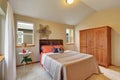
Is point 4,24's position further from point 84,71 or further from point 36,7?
point 84,71

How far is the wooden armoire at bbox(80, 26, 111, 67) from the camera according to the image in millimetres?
3774

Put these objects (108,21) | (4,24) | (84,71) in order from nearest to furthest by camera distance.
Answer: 1. (4,24)
2. (84,71)
3. (108,21)

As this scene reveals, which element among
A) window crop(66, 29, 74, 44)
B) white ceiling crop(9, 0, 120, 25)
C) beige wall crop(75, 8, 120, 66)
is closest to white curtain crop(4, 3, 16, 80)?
white ceiling crop(9, 0, 120, 25)

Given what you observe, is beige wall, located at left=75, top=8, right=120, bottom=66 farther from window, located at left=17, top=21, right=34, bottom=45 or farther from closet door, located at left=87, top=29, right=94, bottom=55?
window, located at left=17, top=21, right=34, bottom=45

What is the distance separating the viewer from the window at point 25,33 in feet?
13.3

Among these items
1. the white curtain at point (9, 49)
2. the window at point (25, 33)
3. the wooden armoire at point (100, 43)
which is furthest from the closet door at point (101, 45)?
the white curtain at point (9, 49)

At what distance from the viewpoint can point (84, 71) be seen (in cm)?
250

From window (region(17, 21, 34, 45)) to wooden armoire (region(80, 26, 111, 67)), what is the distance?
10.3 ft

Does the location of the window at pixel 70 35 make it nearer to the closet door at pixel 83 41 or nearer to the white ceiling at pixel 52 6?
the closet door at pixel 83 41

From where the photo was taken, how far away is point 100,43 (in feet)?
13.1

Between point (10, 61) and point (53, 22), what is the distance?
3509mm

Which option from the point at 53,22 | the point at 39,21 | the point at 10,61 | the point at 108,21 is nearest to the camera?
the point at 10,61

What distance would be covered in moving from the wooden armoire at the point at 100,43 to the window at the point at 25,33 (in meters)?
3.14

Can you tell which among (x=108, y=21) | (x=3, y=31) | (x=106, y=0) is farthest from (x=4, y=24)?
(x=108, y=21)
